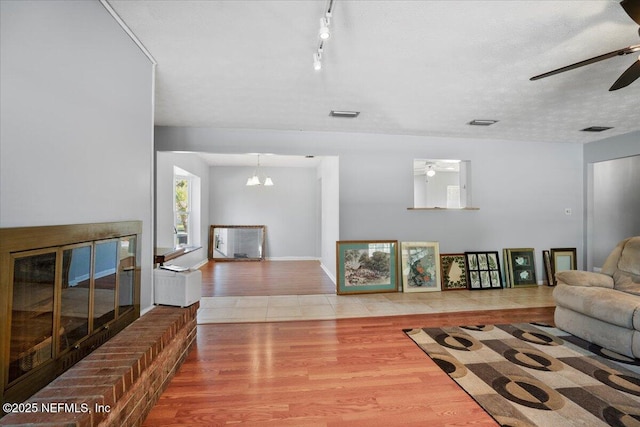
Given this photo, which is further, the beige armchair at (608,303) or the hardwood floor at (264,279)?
the hardwood floor at (264,279)

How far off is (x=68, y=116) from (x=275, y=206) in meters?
6.02

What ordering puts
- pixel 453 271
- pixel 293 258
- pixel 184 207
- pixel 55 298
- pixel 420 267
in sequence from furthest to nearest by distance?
pixel 293 258 < pixel 184 207 < pixel 453 271 < pixel 420 267 < pixel 55 298

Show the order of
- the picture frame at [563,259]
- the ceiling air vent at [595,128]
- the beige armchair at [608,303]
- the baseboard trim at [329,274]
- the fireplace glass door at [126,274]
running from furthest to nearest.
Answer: the baseboard trim at [329,274], the picture frame at [563,259], the ceiling air vent at [595,128], the beige armchair at [608,303], the fireplace glass door at [126,274]

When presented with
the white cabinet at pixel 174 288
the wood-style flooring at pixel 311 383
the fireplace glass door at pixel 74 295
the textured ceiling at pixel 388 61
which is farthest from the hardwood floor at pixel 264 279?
the fireplace glass door at pixel 74 295

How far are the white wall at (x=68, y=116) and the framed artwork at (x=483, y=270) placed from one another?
4736 mm

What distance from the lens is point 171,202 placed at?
4.98 m

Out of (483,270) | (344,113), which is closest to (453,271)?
(483,270)

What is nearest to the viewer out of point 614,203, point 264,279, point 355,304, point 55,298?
point 55,298

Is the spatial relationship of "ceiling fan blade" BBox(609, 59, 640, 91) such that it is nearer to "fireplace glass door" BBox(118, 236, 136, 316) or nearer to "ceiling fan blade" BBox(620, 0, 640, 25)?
"ceiling fan blade" BBox(620, 0, 640, 25)

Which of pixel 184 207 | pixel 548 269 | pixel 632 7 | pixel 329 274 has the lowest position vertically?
pixel 329 274

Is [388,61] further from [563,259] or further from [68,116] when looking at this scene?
[563,259]

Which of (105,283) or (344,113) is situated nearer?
(105,283)

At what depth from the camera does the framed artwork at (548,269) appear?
4.83 metres

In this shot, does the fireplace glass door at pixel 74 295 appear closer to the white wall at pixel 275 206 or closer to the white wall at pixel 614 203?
the white wall at pixel 275 206
